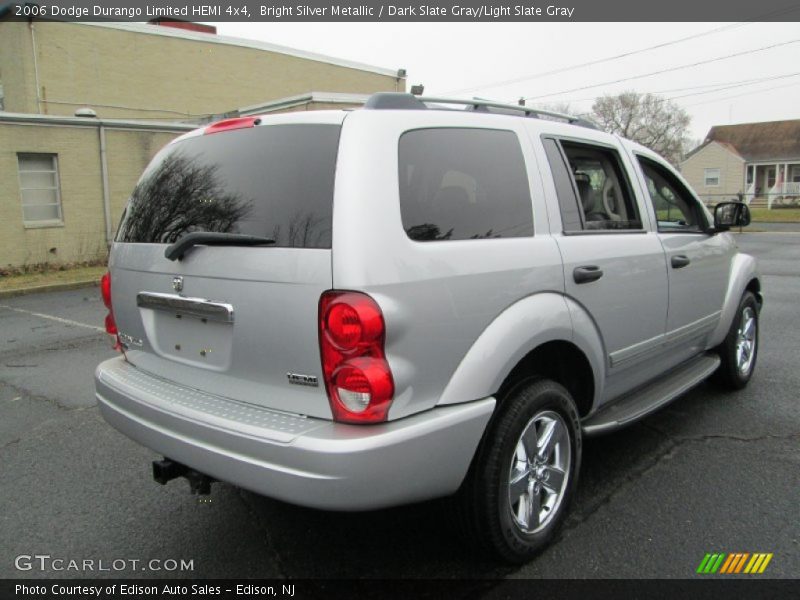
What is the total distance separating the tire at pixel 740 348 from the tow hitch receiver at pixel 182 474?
12.7 feet

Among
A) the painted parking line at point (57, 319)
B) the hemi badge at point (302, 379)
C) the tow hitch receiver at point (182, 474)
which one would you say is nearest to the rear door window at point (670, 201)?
the hemi badge at point (302, 379)

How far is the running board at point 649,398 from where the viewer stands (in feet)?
10.6

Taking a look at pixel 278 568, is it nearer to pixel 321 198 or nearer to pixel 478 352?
pixel 478 352

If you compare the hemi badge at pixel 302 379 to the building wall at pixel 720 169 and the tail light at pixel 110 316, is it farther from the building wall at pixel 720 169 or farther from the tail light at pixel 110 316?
the building wall at pixel 720 169

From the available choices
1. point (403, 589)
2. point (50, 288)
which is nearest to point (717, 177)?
point (50, 288)

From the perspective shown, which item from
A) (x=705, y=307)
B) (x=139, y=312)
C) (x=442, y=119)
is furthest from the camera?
(x=705, y=307)

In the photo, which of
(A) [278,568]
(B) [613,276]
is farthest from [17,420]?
(B) [613,276]

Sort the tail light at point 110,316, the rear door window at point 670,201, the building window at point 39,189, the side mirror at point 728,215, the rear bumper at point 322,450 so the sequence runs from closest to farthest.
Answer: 1. the rear bumper at point 322,450
2. the tail light at point 110,316
3. the rear door window at point 670,201
4. the side mirror at point 728,215
5. the building window at point 39,189

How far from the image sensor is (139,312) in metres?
2.94

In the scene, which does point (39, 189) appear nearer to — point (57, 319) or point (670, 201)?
point (57, 319)

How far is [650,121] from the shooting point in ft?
197

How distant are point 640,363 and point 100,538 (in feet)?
9.71

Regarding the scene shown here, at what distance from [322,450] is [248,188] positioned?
43.8 inches

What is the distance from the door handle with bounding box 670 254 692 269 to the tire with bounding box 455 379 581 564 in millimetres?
1340
